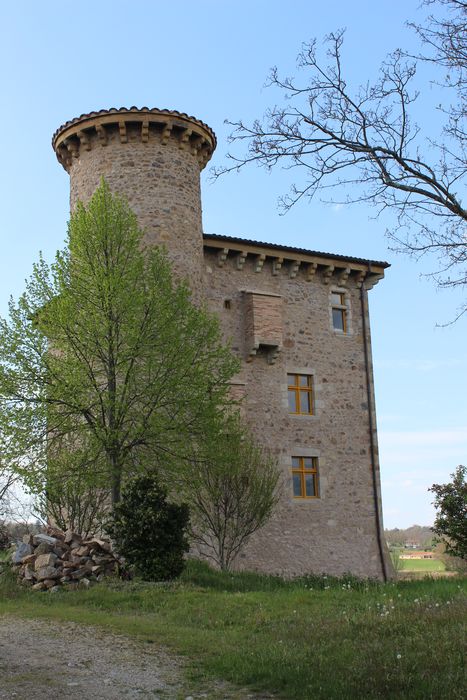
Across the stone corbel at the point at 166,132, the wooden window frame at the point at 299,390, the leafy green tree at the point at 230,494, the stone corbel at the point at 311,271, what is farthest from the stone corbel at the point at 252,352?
the stone corbel at the point at 166,132

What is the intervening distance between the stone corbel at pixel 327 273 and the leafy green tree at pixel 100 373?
9003 millimetres

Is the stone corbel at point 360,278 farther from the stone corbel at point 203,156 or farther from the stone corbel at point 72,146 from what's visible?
the stone corbel at point 72,146

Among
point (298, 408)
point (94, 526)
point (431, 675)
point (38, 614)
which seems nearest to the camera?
point (431, 675)

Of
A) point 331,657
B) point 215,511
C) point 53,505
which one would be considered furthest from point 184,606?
point 53,505

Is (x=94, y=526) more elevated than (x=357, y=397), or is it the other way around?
(x=357, y=397)

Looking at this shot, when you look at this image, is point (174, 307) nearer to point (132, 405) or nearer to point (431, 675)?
point (132, 405)

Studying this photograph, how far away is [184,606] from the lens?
1089 cm

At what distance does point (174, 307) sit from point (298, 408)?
7753 millimetres

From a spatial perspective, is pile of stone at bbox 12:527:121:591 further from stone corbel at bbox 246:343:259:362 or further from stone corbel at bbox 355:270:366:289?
stone corbel at bbox 355:270:366:289

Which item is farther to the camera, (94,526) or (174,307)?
(94,526)

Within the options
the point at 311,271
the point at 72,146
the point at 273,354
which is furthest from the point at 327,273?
the point at 72,146

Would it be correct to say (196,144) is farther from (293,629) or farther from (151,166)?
(293,629)

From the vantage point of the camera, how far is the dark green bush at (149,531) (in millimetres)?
13227

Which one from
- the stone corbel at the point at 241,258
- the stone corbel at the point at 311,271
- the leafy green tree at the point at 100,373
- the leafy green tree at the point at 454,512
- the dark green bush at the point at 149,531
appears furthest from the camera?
the stone corbel at the point at 311,271
